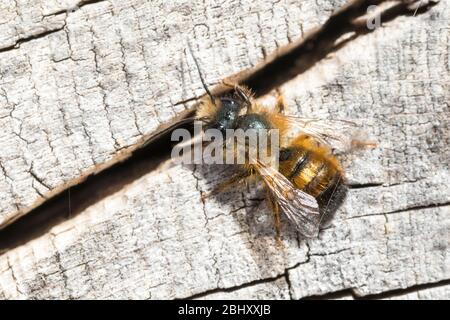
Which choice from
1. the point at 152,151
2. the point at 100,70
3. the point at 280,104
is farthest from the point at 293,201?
the point at 100,70

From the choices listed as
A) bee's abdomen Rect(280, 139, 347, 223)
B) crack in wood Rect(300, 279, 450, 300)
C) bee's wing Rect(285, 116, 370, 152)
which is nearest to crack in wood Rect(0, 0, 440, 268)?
bee's wing Rect(285, 116, 370, 152)

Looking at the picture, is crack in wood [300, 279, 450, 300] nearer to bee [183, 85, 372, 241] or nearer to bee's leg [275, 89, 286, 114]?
bee [183, 85, 372, 241]

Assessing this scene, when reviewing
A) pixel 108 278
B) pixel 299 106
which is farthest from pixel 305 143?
pixel 108 278

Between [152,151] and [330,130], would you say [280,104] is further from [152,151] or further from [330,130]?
[152,151]

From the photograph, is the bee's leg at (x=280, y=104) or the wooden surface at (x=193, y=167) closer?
the wooden surface at (x=193, y=167)

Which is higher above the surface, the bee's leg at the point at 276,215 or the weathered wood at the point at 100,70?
the weathered wood at the point at 100,70

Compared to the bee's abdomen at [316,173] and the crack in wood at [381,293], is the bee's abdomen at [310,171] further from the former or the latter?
the crack in wood at [381,293]

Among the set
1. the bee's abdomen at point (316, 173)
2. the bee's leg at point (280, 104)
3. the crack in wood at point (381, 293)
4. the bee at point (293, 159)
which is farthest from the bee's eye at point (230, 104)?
the crack in wood at point (381, 293)
